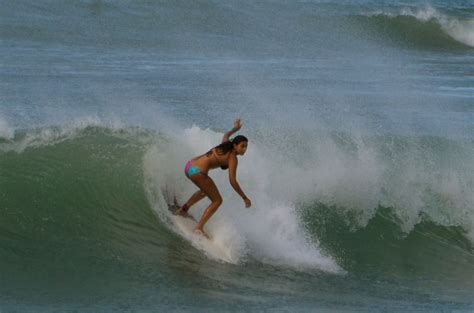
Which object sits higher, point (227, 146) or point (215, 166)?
point (227, 146)

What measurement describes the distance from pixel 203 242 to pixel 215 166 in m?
0.98

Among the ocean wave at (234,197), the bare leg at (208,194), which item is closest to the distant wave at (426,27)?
the ocean wave at (234,197)

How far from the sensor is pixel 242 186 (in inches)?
561

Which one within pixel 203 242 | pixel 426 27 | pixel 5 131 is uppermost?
pixel 426 27

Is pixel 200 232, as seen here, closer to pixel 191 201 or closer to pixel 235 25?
pixel 191 201

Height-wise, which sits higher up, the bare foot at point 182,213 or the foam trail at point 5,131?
the foam trail at point 5,131

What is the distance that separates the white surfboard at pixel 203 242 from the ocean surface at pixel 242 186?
2.2 inches

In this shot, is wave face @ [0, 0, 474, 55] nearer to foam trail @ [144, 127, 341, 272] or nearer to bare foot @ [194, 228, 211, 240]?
foam trail @ [144, 127, 341, 272]

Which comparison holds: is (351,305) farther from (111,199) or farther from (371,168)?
(371,168)

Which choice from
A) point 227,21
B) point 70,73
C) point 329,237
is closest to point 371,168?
point 329,237

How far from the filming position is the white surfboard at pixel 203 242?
40.9ft

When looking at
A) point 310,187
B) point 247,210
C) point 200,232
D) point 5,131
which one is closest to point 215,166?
point 200,232

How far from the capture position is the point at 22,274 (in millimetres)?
11336

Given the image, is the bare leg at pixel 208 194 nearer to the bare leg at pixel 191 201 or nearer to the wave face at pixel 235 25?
the bare leg at pixel 191 201
